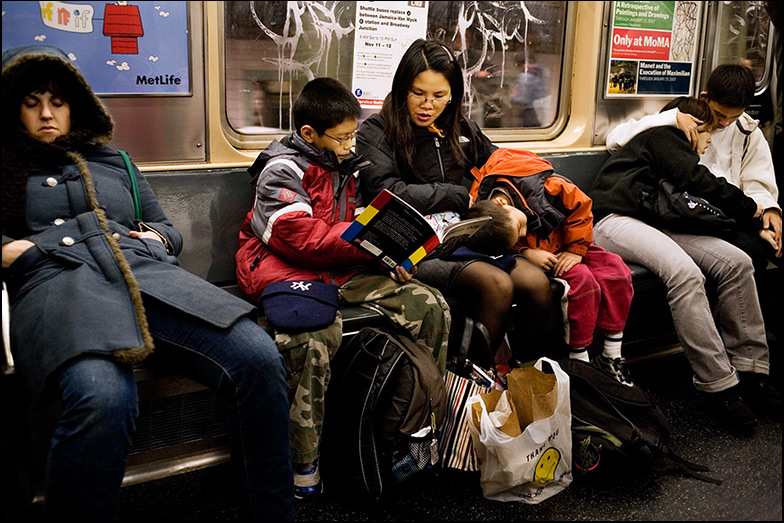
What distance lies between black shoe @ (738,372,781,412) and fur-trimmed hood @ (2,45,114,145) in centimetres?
291

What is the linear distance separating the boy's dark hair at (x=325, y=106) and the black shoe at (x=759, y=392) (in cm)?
217

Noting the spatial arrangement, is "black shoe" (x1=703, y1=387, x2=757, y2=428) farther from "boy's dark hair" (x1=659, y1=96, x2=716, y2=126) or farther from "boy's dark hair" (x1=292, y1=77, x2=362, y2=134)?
"boy's dark hair" (x1=292, y1=77, x2=362, y2=134)

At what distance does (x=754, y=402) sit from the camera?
324 cm

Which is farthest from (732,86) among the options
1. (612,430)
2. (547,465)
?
(547,465)

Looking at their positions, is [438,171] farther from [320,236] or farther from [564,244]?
[320,236]

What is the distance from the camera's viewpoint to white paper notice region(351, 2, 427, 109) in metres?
3.37

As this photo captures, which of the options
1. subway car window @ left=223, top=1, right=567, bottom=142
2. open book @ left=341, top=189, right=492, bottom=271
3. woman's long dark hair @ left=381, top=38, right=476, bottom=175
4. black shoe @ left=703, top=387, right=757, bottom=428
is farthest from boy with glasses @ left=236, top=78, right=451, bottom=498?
black shoe @ left=703, top=387, right=757, bottom=428

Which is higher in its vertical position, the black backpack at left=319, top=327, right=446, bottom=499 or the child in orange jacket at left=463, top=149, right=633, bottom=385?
the child in orange jacket at left=463, top=149, right=633, bottom=385

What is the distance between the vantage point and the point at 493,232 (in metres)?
2.95

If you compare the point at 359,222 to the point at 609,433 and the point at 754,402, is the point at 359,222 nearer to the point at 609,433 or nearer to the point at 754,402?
the point at 609,433

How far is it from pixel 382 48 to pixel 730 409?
7.49ft

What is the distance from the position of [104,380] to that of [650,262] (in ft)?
8.16

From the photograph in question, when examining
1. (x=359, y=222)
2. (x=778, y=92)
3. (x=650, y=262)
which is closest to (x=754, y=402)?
(x=650, y=262)

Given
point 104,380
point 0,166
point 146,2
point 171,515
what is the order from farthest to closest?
point 146,2, point 171,515, point 0,166, point 104,380
